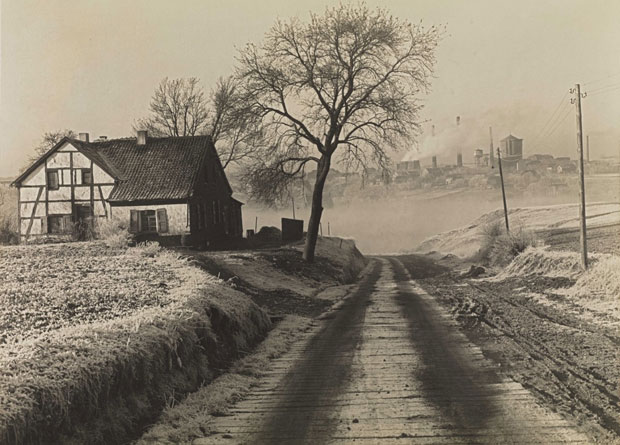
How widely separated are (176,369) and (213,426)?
190cm

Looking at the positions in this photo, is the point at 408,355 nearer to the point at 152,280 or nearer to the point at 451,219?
the point at 152,280

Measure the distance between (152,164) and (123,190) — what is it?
261 cm

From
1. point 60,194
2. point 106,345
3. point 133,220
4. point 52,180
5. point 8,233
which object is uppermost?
point 52,180

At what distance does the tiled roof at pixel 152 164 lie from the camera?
3772 centimetres

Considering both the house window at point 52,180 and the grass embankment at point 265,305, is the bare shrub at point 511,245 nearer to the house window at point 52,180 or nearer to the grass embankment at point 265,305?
the grass embankment at point 265,305

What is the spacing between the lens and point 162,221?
37.5 m

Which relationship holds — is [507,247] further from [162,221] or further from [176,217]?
[162,221]

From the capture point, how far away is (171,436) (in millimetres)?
7094

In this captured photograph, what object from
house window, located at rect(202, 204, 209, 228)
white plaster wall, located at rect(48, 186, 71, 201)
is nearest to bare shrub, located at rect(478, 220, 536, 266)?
house window, located at rect(202, 204, 209, 228)

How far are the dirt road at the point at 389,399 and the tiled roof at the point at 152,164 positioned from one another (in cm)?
2588

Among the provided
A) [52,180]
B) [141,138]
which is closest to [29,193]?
[52,180]

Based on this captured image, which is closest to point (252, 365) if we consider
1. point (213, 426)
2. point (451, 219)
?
point (213, 426)

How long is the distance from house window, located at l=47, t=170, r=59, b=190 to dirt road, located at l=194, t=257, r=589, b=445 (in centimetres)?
3001

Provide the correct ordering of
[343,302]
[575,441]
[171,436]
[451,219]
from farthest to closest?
[451,219], [343,302], [171,436], [575,441]
